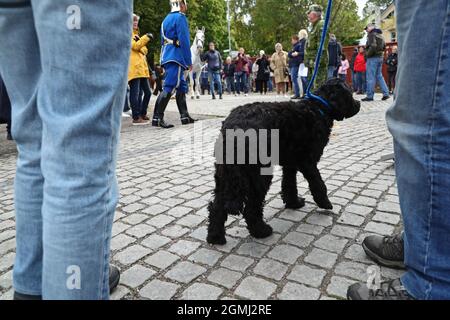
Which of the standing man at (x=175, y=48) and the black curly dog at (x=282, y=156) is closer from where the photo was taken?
the black curly dog at (x=282, y=156)

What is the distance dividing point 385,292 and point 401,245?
0.58m

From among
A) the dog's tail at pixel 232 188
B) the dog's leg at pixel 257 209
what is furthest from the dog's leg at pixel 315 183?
the dog's tail at pixel 232 188

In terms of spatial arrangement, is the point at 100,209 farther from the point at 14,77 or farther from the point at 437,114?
the point at 437,114

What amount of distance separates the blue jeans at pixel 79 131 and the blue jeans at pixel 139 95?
283 inches

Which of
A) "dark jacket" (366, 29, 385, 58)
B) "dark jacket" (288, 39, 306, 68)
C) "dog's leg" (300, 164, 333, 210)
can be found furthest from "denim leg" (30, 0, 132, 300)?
"dark jacket" (288, 39, 306, 68)

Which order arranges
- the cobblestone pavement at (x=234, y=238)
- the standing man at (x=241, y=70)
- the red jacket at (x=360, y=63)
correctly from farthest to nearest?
Result: the standing man at (x=241, y=70) < the red jacket at (x=360, y=63) < the cobblestone pavement at (x=234, y=238)

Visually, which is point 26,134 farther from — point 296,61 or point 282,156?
point 296,61

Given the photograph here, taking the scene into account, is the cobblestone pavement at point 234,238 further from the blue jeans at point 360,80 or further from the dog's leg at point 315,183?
the blue jeans at point 360,80

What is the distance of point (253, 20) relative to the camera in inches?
1734

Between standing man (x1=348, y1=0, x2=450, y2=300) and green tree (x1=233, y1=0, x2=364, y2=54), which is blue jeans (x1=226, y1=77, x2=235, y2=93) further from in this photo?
standing man (x1=348, y1=0, x2=450, y2=300)

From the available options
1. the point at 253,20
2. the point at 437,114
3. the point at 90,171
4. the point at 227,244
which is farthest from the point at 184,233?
the point at 253,20

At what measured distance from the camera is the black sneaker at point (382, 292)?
1647 mm

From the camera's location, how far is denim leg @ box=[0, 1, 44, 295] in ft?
A: 4.61

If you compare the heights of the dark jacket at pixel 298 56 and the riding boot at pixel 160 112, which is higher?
the dark jacket at pixel 298 56
